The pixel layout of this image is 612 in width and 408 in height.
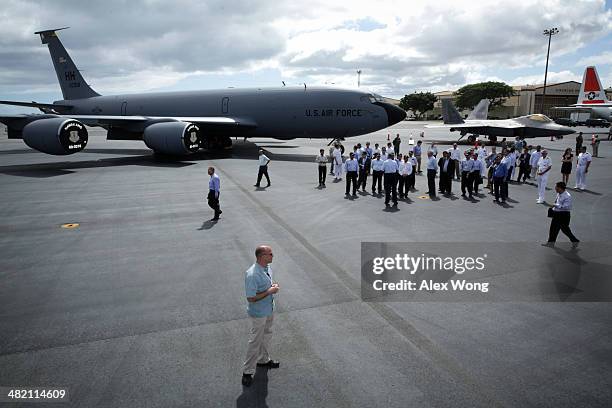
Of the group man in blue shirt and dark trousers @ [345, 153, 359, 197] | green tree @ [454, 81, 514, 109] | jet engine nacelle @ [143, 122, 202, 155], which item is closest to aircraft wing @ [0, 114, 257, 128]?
jet engine nacelle @ [143, 122, 202, 155]

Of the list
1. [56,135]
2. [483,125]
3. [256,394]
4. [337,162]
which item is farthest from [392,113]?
[256,394]

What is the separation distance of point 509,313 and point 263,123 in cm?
2223

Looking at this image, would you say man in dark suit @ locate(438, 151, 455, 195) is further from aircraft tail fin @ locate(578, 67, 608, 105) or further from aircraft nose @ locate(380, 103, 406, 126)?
aircraft tail fin @ locate(578, 67, 608, 105)

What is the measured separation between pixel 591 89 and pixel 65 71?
6627cm

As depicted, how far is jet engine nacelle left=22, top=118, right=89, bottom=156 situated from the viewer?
2102 centimetres

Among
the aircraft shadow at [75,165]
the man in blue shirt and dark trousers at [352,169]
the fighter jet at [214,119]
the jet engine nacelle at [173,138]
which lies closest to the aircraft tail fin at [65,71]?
the fighter jet at [214,119]

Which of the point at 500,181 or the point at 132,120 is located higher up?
the point at 132,120

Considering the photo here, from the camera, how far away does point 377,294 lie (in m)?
7.03

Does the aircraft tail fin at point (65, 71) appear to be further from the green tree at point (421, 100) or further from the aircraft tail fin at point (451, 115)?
the green tree at point (421, 100)

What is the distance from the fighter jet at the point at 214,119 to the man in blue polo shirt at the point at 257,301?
63.6 feet

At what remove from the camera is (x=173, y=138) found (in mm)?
22516

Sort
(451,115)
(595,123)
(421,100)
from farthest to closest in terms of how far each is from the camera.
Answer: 1. (421,100)
2. (595,123)
3. (451,115)

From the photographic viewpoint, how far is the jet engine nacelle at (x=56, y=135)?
21016 millimetres

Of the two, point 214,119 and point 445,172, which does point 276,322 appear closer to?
point 445,172
